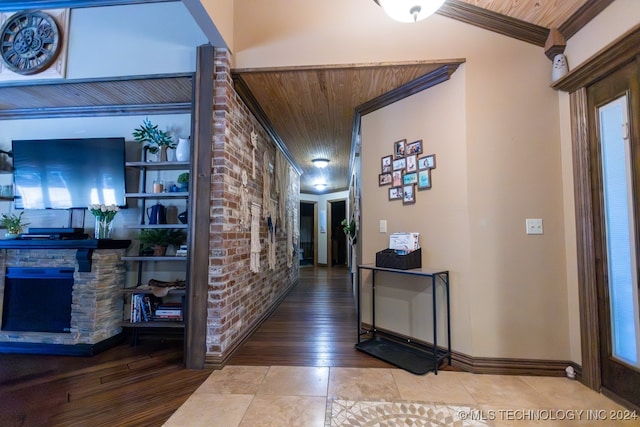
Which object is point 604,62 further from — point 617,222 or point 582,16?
point 617,222

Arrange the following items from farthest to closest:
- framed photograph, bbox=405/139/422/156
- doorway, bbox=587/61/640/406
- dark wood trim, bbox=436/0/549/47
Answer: framed photograph, bbox=405/139/422/156 → dark wood trim, bbox=436/0/549/47 → doorway, bbox=587/61/640/406

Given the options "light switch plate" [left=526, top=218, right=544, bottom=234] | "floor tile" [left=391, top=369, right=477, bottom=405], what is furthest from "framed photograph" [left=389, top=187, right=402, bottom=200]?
"floor tile" [left=391, top=369, right=477, bottom=405]

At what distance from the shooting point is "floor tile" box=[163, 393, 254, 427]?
1.48 metres

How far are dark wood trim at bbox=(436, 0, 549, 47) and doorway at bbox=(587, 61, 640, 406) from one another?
1.96ft

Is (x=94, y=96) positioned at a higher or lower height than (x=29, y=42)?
lower

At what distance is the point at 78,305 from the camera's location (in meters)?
2.39

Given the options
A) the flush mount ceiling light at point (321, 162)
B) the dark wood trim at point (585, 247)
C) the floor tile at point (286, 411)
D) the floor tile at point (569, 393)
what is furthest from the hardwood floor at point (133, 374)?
the flush mount ceiling light at point (321, 162)

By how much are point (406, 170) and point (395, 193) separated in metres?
0.24

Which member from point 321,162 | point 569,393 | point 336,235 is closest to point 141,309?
point 569,393

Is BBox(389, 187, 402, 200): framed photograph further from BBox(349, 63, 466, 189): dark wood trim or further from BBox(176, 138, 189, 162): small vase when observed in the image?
BBox(176, 138, 189, 162): small vase

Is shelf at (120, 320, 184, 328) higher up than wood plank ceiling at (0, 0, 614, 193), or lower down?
lower down

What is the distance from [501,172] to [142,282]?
3419 millimetres

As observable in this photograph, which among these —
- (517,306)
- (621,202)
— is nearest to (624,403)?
(517,306)

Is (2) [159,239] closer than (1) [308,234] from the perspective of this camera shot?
Yes
